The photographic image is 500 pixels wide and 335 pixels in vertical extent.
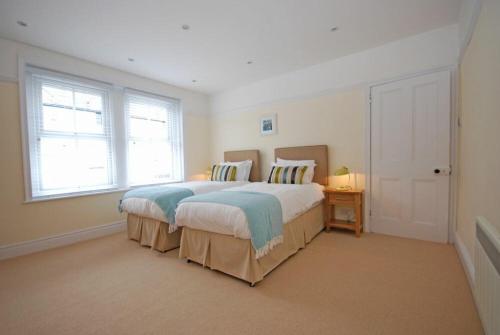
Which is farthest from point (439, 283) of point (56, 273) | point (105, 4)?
point (105, 4)

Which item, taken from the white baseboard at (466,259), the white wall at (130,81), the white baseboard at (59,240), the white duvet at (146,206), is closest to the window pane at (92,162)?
the white baseboard at (59,240)

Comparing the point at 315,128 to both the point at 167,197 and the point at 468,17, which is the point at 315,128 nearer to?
the point at 468,17

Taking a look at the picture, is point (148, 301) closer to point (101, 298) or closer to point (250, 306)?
point (101, 298)

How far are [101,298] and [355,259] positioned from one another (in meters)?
2.50

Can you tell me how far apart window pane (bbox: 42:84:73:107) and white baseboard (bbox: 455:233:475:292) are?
508 cm

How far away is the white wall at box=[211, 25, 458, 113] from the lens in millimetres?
2746

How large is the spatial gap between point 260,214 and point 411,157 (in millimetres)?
2271

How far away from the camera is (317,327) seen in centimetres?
151

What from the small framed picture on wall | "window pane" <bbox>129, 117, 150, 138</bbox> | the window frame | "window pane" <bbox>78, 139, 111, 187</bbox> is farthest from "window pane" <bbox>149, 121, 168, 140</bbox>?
the small framed picture on wall

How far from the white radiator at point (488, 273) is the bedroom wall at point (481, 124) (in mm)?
123

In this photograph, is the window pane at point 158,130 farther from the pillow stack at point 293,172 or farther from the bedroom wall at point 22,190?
the pillow stack at point 293,172

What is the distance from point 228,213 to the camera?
2068 mm

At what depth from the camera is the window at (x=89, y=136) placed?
3.03 m

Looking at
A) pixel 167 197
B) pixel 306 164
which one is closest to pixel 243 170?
pixel 306 164
